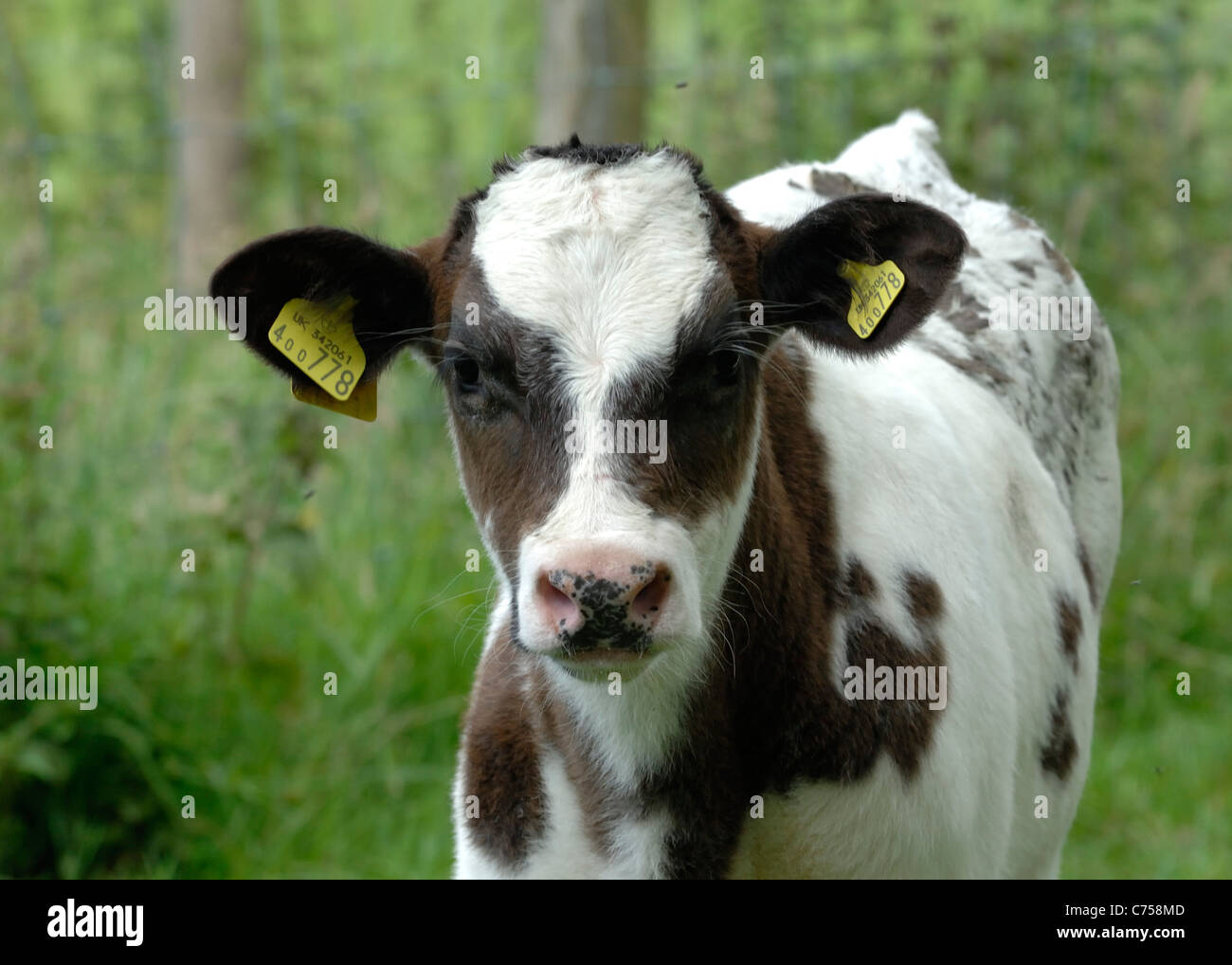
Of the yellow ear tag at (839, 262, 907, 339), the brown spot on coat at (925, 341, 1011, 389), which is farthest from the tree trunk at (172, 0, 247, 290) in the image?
the yellow ear tag at (839, 262, 907, 339)

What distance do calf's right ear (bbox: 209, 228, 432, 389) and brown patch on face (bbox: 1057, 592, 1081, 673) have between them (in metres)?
1.80

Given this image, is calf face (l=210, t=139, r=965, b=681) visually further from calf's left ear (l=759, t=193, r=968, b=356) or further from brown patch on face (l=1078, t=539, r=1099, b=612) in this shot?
brown patch on face (l=1078, t=539, r=1099, b=612)

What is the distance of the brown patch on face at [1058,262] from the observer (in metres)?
4.95

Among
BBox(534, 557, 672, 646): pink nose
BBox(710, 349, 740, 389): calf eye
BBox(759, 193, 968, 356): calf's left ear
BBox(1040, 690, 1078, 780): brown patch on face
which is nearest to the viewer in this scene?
BBox(534, 557, 672, 646): pink nose

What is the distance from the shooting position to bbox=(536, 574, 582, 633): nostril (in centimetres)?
276

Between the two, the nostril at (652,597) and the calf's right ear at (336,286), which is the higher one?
the calf's right ear at (336,286)

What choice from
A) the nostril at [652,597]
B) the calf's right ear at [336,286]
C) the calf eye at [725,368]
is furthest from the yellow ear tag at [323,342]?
the nostril at [652,597]

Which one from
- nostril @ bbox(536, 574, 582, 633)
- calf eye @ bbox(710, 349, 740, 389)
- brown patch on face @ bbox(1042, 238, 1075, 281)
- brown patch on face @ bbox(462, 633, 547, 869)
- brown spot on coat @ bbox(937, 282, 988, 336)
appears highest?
brown patch on face @ bbox(1042, 238, 1075, 281)

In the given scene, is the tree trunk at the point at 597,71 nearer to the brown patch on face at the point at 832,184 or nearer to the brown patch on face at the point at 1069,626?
the brown patch on face at the point at 832,184

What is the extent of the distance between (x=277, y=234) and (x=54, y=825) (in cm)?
255

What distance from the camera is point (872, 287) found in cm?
338
